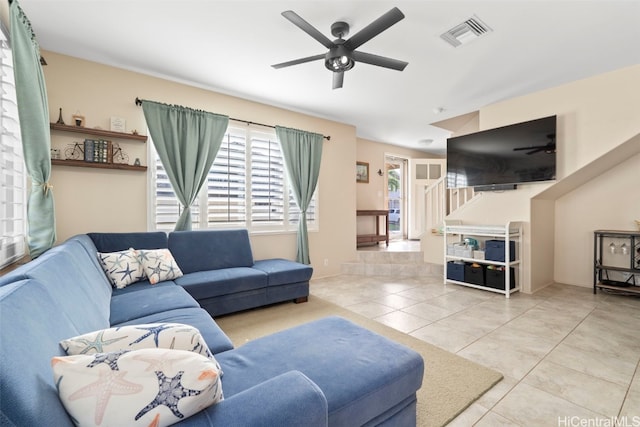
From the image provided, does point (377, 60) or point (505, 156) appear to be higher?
point (377, 60)

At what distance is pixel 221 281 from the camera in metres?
2.86

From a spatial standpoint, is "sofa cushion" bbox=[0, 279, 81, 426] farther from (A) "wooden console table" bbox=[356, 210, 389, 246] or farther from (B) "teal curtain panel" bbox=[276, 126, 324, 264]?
(A) "wooden console table" bbox=[356, 210, 389, 246]

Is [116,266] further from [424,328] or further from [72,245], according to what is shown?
[424,328]

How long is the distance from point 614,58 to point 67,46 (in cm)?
545

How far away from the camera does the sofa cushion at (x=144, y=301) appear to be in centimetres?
194

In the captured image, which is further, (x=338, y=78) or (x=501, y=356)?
(x=338, y=78)

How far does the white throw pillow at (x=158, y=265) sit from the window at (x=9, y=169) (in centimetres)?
85

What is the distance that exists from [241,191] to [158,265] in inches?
58.8

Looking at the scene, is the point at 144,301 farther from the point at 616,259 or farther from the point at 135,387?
the point at 616,259

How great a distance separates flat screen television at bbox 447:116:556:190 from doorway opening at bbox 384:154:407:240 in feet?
8.79

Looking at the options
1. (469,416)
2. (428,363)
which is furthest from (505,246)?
(469,416)

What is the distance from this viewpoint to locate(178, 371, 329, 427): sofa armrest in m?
0.82

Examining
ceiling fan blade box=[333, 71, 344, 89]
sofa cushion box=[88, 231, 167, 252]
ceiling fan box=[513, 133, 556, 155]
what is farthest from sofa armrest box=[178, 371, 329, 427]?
ceiling fan box=[513, 133, 556, 155]

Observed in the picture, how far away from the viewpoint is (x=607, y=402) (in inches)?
66.1
